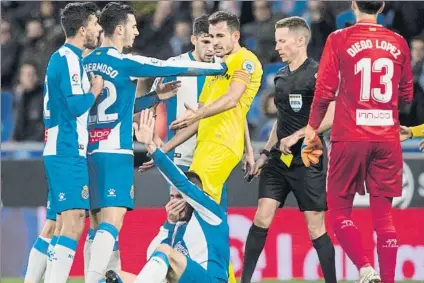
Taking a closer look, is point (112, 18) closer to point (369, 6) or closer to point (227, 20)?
point (227, 20)

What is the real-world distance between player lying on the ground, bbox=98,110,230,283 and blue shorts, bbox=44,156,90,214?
75cm

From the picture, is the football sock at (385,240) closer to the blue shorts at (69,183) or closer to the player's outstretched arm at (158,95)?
the player's outstretched arm at (158,95)

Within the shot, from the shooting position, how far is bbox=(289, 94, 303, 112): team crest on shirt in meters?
9.03

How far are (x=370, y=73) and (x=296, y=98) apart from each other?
110 cm

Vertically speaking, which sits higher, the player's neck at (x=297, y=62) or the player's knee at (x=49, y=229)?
the player's neck at (x=297, y=62)

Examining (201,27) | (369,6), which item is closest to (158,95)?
(201,27)

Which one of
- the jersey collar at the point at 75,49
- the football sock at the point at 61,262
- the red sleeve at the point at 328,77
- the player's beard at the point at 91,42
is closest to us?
the red sleeve at the point at 328,77

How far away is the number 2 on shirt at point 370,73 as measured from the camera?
8008 millimetres

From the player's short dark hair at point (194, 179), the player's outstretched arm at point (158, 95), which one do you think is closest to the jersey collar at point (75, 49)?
the player's outstretched arm at point (158, 95)

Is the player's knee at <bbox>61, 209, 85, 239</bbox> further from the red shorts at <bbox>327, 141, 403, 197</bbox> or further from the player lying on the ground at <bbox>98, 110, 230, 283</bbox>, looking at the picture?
the red shorts at <bbox>327, 141, 403, 197</bbox>

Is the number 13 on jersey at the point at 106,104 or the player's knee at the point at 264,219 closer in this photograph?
the number 13 on jersey at the point at 106,104

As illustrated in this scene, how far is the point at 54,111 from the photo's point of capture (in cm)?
827

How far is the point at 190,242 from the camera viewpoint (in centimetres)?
763

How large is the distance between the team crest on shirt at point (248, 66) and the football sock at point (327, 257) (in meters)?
1.34
